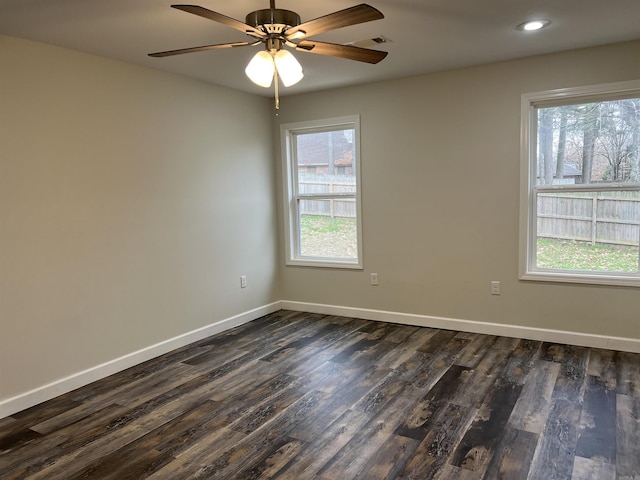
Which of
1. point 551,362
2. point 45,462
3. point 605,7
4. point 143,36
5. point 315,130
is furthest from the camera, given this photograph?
point 315,130

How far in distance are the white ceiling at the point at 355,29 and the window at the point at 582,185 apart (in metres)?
0.49

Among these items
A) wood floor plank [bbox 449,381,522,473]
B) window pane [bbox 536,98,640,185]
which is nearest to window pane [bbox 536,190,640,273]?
window pane [bbox 536,98,640,185]

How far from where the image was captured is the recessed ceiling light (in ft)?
9.71

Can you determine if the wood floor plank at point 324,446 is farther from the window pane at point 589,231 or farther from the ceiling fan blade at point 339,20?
the window pane at point 589,231

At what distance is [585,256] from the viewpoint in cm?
388

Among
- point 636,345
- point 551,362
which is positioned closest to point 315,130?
point 551,362

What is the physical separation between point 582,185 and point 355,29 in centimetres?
228

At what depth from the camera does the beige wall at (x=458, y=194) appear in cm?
377

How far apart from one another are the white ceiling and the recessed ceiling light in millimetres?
49

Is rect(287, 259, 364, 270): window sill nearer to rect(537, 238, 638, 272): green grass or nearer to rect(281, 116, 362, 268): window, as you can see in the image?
rect(281, 116, 362, 268): window

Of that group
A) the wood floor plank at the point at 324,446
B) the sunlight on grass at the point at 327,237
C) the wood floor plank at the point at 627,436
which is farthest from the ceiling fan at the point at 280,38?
the sunlight on grass at the point at 327,237

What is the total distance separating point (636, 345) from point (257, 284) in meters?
3.50

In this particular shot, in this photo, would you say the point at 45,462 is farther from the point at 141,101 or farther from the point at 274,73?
the point at 141,101

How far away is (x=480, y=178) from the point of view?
13.6 ft
